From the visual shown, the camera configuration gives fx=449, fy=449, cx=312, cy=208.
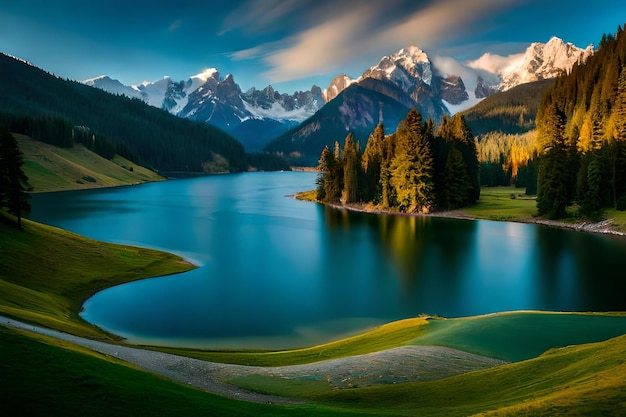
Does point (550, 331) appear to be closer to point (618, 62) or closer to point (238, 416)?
point (238, 416)

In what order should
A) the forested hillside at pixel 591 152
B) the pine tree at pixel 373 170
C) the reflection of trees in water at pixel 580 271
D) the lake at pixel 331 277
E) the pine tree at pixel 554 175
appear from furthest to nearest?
1. the pine tree at pixel 373 170
2. the pine tree at pixel 554 175
3. the forested hillside at pixel 591 152
4. the reflection of trees in water at pixel 580 271
5. the lake at pixel 331 277

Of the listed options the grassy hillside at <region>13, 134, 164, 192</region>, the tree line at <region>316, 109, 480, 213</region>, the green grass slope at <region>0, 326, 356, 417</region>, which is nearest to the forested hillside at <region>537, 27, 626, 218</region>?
the tree line at <region>316, 109, 480, 213</region>

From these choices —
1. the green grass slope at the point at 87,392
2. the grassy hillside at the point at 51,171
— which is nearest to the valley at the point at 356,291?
the green grass slope at the point at 87,392

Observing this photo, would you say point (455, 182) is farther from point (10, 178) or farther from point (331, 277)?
point (10, 178)

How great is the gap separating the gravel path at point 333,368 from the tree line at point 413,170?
95543 millimetres

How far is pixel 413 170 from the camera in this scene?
117 metres

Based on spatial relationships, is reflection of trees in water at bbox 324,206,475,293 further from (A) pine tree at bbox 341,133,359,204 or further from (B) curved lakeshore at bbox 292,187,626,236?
(A) pine tree at bbox 341,133,359,204

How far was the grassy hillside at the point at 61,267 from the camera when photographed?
35.3 metres

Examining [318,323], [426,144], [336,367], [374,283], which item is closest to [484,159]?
[426,144]

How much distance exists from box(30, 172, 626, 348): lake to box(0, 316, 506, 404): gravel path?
11.0 meters

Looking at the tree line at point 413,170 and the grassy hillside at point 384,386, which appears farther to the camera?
the tree line at point 413,170

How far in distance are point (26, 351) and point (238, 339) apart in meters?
21.4

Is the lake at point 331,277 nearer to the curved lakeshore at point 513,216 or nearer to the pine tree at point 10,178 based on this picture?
the curved lakeshore at point 513,216

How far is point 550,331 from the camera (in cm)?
2856
